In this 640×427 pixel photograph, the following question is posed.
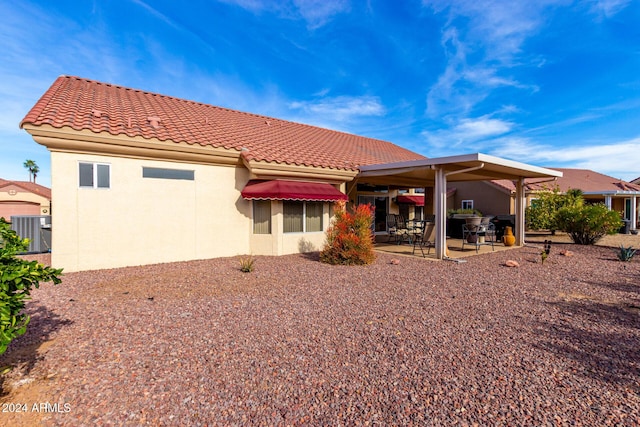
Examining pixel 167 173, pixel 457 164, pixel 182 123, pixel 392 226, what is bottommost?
pixel 392 226

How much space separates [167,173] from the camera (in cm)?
1099

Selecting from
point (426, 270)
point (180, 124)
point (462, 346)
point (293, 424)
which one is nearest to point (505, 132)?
point (426, 270)

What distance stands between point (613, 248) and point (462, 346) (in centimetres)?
1638

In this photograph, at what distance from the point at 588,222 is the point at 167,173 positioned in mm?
20121

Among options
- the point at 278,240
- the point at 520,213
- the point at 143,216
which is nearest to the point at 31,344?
the point at 143,216

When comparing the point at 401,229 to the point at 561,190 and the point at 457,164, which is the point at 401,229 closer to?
the point at 457,164

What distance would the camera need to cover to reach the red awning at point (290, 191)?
11.6m

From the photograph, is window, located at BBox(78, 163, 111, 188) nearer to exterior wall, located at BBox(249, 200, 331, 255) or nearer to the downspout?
exterior wall, located at BBox(249, 200, 331, 255)

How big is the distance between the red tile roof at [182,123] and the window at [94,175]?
3.67 feet

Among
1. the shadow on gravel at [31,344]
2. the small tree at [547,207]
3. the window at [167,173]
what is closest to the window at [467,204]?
the small tree at [547,207]

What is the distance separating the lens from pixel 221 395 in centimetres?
336

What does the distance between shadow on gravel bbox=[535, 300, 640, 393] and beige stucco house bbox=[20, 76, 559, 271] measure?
567cm

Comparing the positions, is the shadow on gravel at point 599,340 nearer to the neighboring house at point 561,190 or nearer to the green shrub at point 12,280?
the green shrub at point 12,280

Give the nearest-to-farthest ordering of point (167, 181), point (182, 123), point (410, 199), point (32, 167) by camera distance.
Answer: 1. point (167, 181)
2. point (182, 123)
3. point (410, 199)
4. point (32, 167)
